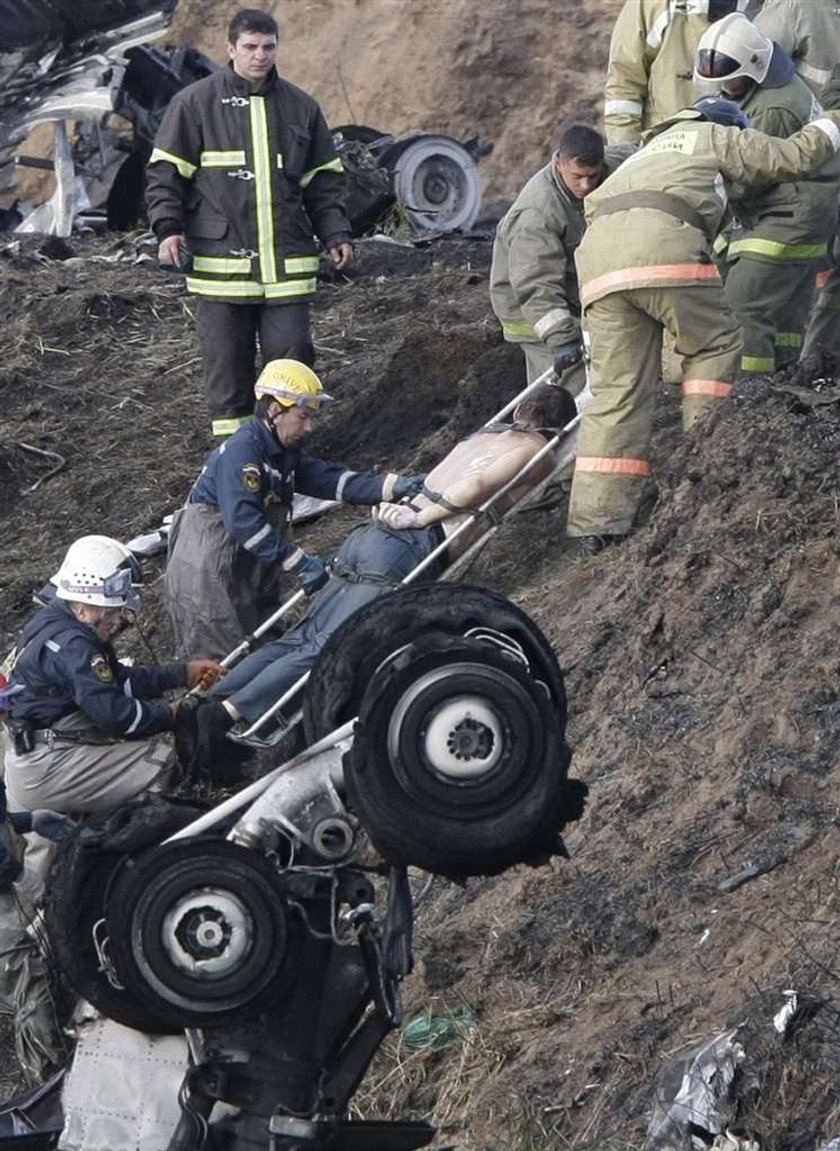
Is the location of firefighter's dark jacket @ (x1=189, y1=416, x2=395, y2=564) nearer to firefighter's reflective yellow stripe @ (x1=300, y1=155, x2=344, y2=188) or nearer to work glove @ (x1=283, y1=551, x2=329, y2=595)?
work glove @ (x1=283, y1=551, x2=329, y2=595)

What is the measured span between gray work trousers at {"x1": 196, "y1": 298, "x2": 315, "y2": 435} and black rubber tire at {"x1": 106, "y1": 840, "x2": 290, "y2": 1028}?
5.40m

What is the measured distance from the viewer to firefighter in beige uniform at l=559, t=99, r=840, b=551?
902 centimetres

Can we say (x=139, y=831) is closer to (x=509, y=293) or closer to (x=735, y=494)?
(x=735, y=494)

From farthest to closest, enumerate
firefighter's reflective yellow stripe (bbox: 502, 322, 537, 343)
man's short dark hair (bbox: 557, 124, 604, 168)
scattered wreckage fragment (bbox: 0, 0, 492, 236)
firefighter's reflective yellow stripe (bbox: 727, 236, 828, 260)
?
1. scattered wreckage fragment (bbox: 0, 0, 492, 236)
2. firefighter's reflective yellow stripe (bbox: 502, 322, 537, 343)
3. man's short dark hair (bbox: 557, 124, 604, 168)
4. firefighter's reflective yellow stripe (bbox: 727, 236, 828, 260)

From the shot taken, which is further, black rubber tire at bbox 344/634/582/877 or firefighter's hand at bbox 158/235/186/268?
firefighter's hand at bbox 158/235/186/268

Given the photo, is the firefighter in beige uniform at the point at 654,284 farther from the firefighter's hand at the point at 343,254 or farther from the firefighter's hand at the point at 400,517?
the firefighter's hand at the point at 343,254

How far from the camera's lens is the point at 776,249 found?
9898 millimetres

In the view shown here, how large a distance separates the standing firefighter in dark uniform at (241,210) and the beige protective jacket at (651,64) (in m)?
1.80

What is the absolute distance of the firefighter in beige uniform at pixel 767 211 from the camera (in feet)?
32.5

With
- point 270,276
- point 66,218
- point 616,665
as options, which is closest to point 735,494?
point 616,665

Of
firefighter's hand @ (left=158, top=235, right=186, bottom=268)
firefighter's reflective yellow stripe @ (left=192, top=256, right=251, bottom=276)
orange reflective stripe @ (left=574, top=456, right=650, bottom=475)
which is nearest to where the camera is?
orange reflective stripe @ (left=574, top=456, right=650, bottom=475)

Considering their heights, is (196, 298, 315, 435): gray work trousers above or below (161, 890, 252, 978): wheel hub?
below

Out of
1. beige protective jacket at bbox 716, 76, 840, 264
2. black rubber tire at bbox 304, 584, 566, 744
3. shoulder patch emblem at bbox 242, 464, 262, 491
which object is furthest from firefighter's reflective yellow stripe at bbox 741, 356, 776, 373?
black rubber tire at bbox 304, 584, 566, 744

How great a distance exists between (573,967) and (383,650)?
182 cm
